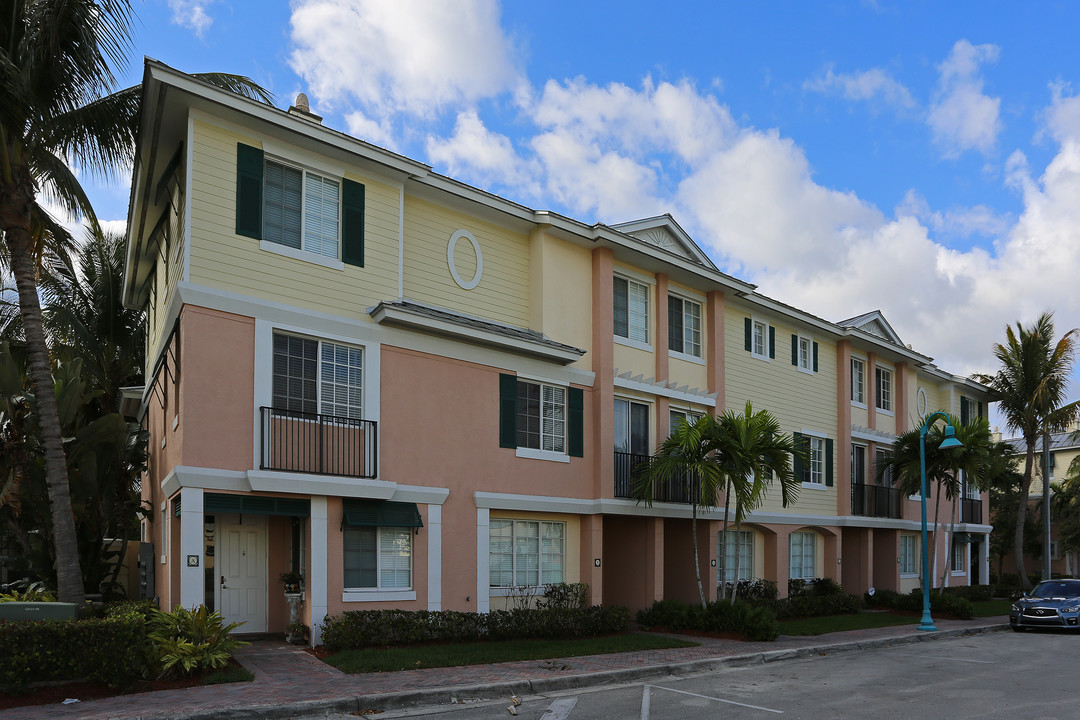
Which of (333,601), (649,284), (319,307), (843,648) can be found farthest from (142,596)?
(843,648)

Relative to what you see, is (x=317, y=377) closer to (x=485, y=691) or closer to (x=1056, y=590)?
(x=485, y=691)

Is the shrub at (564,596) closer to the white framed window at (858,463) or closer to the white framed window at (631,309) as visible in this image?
the white framed window at (631,309)

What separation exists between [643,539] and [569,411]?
13.4 ft

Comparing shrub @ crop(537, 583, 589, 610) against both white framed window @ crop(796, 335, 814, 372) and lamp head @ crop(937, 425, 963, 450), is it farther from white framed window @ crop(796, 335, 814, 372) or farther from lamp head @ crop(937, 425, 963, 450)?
white framed window @ crop(796, 335, 814, 372)

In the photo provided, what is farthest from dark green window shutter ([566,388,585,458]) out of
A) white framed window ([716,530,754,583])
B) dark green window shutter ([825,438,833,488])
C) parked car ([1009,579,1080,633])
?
parked car ([1009,579,1080,633])

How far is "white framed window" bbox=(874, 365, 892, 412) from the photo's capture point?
3105 cm

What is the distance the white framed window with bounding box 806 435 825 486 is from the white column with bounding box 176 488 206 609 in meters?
19.1

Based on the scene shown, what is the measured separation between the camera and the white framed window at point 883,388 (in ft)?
102

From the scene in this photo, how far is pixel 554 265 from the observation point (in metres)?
19.7

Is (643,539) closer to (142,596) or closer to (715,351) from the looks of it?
(715,351)

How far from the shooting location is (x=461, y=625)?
52.7 feet

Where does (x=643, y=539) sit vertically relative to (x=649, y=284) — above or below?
below

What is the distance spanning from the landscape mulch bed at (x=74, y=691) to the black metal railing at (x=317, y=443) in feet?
12.3

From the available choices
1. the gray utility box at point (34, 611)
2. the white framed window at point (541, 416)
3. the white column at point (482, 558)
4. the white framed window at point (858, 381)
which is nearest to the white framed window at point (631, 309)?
the white framed window at point (541, 416)
